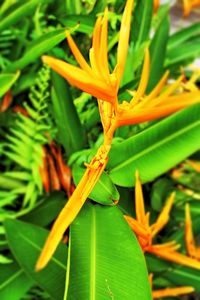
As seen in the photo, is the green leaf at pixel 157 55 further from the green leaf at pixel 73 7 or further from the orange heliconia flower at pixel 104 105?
the orange heliconia flower at pixel 104 105

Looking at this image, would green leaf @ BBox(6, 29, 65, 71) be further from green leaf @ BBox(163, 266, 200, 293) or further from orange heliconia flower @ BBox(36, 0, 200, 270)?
green leaf @ BBox(163, 266, 200, 293)

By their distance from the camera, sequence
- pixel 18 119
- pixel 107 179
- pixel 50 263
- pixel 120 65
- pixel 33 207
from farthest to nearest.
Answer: pixel 18 119 → pixel 33 207 → pixel 50 263 → pixel 107 179 → pixel 120 65

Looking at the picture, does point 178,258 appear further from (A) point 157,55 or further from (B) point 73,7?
(B) point 73,7

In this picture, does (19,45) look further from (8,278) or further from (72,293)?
(72,293)

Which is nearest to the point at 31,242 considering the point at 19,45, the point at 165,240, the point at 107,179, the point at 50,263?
the point at 50,263

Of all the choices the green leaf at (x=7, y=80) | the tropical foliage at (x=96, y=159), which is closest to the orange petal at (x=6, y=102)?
the tropical foliage at (x=96, y=159)
